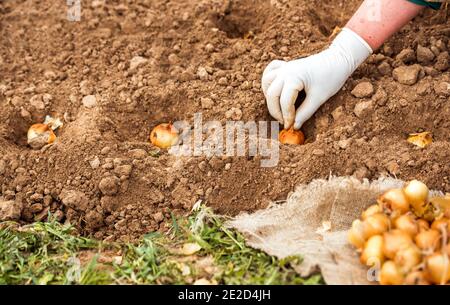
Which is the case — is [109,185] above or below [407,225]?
above

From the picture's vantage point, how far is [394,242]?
1.72 m

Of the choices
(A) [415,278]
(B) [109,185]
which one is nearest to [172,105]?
(B) [109,185]

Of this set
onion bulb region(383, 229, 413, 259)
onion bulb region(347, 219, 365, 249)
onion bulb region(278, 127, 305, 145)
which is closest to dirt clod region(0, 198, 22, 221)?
onion bulb region(278, 127, 305, 145)

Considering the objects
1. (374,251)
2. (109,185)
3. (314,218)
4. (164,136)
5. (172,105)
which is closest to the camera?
(374,251)

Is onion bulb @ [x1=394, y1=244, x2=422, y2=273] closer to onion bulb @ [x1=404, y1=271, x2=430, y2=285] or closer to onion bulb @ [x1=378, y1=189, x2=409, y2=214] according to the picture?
onion bulb @ [x1=404, y1=271, x2=430, y2=285]

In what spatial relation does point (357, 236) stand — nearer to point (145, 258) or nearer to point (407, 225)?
point (407, 225)

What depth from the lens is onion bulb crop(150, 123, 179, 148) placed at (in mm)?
2451

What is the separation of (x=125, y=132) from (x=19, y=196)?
495 millimetres

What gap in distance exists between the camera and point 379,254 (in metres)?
1.76

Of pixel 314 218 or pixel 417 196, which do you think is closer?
pixel 417 196

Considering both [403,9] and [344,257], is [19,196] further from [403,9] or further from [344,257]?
[403,9]

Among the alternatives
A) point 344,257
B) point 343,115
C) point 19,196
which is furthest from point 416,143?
point 19,196

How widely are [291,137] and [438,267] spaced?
0.89 metres

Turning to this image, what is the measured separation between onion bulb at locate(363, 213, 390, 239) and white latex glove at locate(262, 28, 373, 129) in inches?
27.0
